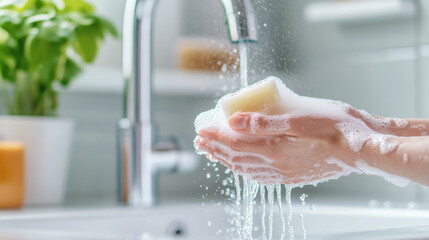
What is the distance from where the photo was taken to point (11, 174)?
105 cm

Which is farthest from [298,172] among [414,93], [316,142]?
[414,93]

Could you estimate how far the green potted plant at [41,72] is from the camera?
1.10 m

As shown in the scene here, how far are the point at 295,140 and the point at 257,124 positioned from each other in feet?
0.11

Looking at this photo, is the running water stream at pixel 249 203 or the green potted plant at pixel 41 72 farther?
the green potted plant at pixel 41 72

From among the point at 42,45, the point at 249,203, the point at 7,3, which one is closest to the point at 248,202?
the point at 249,203

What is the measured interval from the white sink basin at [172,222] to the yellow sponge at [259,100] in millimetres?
117

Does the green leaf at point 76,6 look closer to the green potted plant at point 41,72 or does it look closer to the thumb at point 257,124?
the green potted plant at point 41,72

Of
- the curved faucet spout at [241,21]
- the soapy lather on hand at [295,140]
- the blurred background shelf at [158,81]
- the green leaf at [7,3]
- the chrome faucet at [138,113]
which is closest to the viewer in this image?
the soapy lather on hand at [295,140]

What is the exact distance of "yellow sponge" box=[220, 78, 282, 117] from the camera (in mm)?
528

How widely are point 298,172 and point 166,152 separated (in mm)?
570

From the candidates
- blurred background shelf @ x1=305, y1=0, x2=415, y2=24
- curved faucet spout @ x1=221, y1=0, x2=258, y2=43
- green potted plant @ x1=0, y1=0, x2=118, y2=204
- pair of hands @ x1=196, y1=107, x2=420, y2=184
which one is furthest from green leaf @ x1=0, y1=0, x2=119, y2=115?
pair of hands @ x1=196, y1=107, x2=420, y2=184

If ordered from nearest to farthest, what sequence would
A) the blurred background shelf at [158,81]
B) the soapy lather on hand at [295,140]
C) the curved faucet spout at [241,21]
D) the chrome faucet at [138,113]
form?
the soapy lather on hand at [295,140], the curved faucet spout at [241,21], the chrome faucet at [138,113], the blurred background shelf at [158,81]

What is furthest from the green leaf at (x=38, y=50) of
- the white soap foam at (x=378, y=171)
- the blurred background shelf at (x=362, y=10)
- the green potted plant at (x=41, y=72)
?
the white soap foam at (x=378, y=171)

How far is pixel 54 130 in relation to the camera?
114 cm
